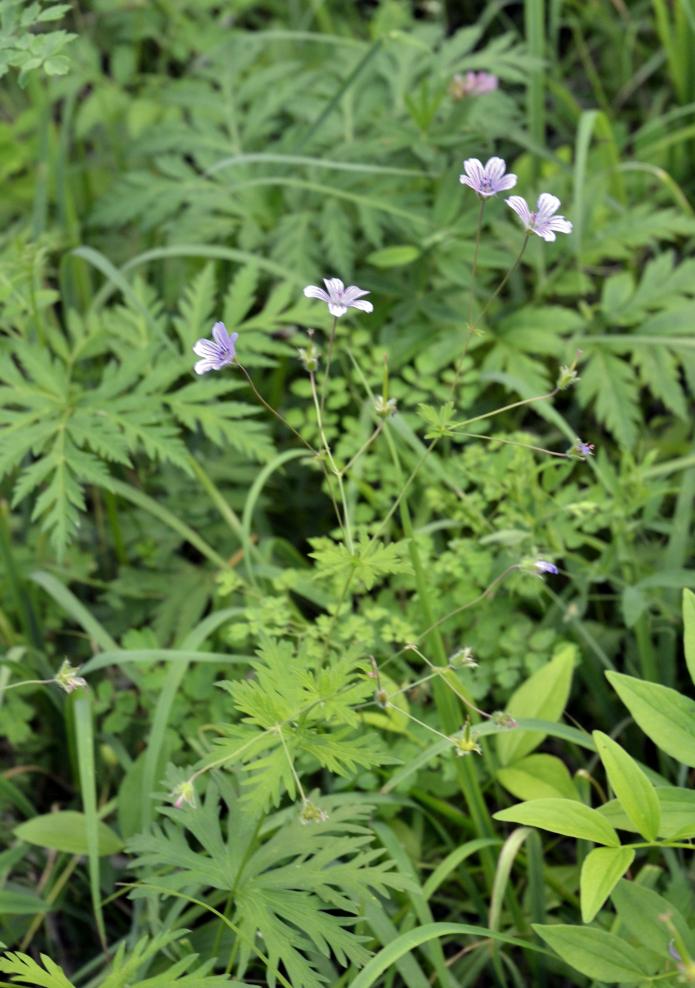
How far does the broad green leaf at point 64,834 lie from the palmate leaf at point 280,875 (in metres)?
0.30

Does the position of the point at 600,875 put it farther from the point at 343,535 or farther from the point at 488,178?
the point at 488,178

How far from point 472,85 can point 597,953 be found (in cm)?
203

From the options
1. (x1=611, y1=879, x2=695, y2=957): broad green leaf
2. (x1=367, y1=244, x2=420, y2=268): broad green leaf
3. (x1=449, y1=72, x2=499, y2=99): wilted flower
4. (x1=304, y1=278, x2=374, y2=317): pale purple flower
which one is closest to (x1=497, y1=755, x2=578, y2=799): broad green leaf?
(x1=611, y1=879, x2=695, y2=957): broad green leaf

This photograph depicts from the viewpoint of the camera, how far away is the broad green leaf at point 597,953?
131cm

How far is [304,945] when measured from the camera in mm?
1312

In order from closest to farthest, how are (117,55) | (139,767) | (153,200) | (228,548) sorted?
(139,767) < (228,548) < (153,200) < (117,55)

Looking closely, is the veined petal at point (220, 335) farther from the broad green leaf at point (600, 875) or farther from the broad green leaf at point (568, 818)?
the broad green leaf at point (600, 875)

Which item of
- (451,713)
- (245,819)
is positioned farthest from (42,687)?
(451,713)

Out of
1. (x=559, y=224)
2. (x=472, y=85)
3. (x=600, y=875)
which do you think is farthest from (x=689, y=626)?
(x=472, y=85)

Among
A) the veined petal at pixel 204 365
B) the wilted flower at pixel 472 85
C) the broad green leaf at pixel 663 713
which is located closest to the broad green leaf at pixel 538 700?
the broad green leaf at pixel 663 713

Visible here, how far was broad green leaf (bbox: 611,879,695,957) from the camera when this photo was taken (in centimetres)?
136

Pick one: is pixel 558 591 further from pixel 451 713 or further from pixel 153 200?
pixel 153 200

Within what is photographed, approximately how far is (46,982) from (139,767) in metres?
0.58

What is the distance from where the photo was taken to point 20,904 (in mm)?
1729
